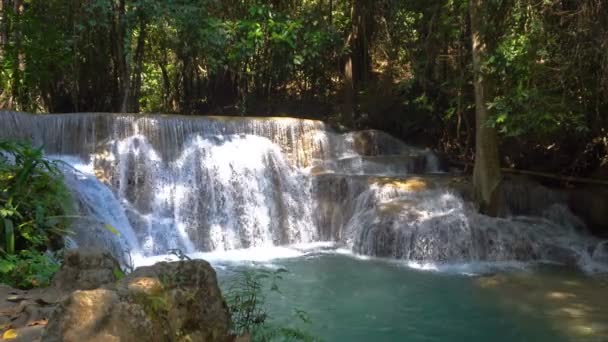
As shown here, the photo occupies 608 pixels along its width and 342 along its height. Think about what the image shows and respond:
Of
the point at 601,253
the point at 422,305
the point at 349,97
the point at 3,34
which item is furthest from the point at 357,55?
the point at 422,305

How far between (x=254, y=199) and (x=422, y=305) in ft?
14.8

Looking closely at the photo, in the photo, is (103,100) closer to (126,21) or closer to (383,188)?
(126,21)

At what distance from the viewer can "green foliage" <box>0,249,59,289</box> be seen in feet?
12.7

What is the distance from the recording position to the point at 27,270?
4043 millimetres

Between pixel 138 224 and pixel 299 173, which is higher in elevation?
pixel 299 173

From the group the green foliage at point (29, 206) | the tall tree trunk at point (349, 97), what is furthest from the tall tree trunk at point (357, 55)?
the green foliage at point (29, 206)

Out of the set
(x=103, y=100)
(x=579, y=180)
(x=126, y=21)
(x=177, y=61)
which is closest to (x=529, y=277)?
(x=579, y=180)

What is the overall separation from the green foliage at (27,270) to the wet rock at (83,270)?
51 cm

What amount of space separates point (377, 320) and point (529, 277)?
2584 mm

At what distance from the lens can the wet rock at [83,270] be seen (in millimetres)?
3250

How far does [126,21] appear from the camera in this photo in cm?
1158

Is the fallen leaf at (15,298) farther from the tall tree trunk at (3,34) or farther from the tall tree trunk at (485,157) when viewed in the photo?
the tall tree trunk at (3,34)

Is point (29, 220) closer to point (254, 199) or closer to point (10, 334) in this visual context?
point (10, 334)

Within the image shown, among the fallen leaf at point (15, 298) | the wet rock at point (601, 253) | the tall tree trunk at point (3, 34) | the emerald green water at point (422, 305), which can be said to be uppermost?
the tall tree trunk at point (3, 34)
